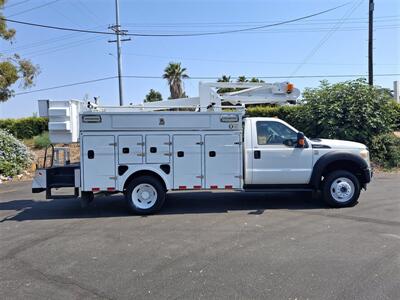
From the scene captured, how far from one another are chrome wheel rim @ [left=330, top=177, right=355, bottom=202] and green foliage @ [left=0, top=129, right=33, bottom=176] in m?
12.7

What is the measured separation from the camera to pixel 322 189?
8695mm

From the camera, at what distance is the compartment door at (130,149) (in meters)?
8.21

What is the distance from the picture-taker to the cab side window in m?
8.70

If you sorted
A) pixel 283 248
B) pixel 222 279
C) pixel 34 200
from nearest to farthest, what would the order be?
pixel 222 279 < pixel 283 248 < pixel 34 200

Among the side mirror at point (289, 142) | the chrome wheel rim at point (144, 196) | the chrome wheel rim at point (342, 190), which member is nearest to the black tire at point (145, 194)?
the chrome wheel rim at point (144, 196)

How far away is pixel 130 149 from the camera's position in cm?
823

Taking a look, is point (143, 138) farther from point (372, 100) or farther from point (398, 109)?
point (398, 109)

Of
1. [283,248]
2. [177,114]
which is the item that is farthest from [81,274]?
[177,114]

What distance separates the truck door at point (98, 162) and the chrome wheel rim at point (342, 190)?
4.75 m

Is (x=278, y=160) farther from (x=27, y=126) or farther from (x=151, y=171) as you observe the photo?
(x=27, y=126)

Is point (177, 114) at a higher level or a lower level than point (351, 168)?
higher

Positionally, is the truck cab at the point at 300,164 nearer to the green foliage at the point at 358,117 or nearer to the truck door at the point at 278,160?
the truck door at the point at 278,160

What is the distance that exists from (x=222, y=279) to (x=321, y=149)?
15.9ft

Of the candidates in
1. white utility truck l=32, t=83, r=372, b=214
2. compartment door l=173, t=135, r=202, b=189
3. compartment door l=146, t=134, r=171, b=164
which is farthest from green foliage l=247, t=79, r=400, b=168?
compartment door l=146, t=134, r=171, b=164
